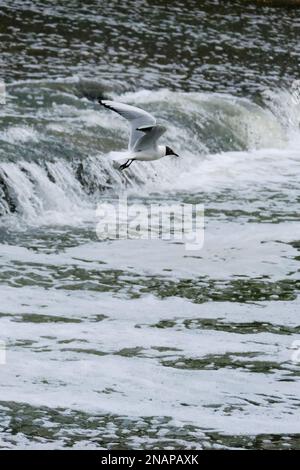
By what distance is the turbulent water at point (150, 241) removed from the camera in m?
7.94

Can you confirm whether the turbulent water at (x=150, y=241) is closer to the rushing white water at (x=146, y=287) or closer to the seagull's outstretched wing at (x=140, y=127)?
the rushing white water at (x=146, y=287)

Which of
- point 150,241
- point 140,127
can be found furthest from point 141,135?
point 150,241

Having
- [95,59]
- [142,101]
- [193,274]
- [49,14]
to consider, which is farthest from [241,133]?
[193,274]

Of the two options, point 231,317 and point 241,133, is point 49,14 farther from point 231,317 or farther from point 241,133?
point 231,317

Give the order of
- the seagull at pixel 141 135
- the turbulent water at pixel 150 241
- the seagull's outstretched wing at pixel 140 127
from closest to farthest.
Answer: the turbulent water at pixel 150 241 → the seagull's outstretched wing at pixel 140 127 → the seagull at pixel 141 135

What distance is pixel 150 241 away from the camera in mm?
12047

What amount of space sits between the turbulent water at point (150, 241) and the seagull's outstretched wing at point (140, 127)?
40.5 inches

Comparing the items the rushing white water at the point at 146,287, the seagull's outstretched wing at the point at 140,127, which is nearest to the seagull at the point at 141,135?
the seagull's outstretched wing at the point at 140,127

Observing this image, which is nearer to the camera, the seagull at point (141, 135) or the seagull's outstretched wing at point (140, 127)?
the seagull's outstretched wing at point (140, 127)

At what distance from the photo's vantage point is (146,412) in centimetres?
788

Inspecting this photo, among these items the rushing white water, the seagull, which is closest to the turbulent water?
the rushing white water

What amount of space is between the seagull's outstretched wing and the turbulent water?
1.03 m

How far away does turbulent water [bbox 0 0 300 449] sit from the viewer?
7.94 metres

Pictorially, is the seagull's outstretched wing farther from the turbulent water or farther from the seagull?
the turbulent water
